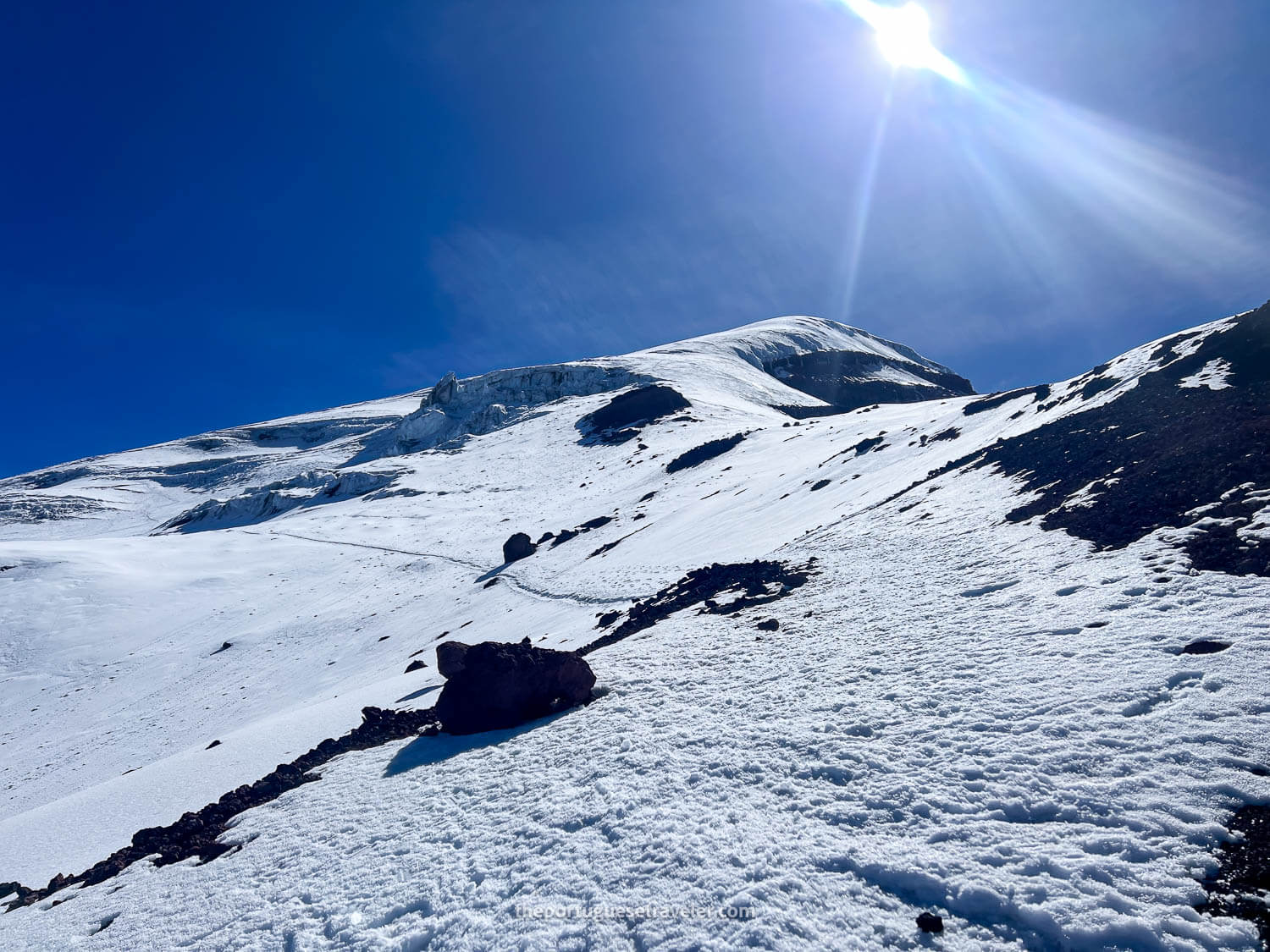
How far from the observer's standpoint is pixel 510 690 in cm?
1172

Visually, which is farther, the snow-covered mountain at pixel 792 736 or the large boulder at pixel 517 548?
the large boulder at pixel 517 548

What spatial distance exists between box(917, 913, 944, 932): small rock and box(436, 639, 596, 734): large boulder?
7.37 metres

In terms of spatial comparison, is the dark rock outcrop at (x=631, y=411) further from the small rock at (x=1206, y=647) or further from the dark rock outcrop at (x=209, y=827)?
the small rock at (x=1206, y=647)

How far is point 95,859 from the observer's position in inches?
450

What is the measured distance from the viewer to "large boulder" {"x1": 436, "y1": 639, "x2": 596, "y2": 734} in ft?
38.3

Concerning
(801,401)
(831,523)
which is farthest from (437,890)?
(801,401)

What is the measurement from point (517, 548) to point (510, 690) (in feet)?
86.5

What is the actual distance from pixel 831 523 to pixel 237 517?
82.1 metres

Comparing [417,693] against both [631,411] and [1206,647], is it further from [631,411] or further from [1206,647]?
[631,411]

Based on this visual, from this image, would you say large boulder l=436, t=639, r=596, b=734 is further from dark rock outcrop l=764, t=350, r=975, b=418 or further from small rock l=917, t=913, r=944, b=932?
dark rock outcrop l=764, t=350, r=975, b=418

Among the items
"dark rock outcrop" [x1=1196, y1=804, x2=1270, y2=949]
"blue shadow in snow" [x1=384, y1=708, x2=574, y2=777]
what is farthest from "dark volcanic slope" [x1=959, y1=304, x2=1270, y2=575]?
"blue shadow in snow" [x1=384, y1=708, x2=574, y2=777]

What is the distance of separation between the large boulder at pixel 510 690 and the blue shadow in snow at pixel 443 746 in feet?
0.63

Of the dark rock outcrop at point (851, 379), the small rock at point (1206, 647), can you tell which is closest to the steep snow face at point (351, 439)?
the dark rock outcrop at point (851, 379)

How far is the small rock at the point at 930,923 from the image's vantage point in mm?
5246
